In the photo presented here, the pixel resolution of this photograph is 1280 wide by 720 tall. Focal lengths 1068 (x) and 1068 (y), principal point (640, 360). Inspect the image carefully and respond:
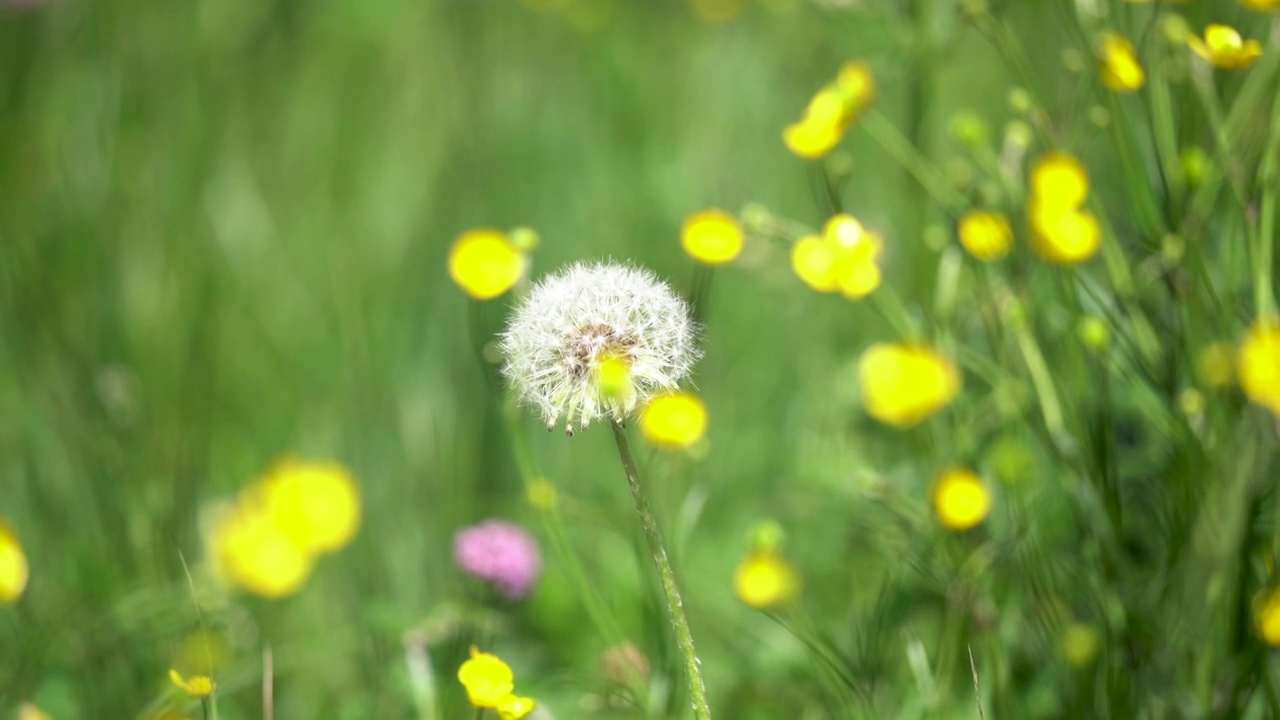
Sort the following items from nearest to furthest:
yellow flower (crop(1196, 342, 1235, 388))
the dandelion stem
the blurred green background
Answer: the dandelion stem → yellow flower (crop(1196, 342, 1235, 388)) → the blurred green background

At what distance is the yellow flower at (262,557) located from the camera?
39.5 inches

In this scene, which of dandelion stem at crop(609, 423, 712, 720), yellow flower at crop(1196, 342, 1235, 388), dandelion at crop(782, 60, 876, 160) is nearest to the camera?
dandelion stem at crop(609, 423, 712, 720)

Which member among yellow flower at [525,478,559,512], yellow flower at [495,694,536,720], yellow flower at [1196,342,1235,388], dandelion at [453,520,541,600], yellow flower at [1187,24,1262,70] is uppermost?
yellow flower at [1187,24,1262,70]

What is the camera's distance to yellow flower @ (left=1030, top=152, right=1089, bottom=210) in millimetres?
1077

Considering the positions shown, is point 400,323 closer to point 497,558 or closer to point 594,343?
point 497,558

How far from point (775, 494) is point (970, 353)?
19.9 inches

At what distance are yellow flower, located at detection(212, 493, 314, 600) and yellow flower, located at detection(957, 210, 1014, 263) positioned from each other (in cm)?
77

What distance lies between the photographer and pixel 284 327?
6.46 ft

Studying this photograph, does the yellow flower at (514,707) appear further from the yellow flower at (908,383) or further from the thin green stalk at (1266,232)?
the thin green stalk at (1266,232)

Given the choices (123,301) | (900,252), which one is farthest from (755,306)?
(123,301)

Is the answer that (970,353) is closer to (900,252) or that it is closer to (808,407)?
(808,407)

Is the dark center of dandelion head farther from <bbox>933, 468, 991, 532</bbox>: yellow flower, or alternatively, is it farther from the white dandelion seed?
<bbox>933, 468, 991, 532</bbox>: yellow flower

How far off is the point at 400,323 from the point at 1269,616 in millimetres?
1463

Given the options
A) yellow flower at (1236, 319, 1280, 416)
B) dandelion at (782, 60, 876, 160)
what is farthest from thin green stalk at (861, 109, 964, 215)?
yellow flower at (1236, 319, 1280, 416)
